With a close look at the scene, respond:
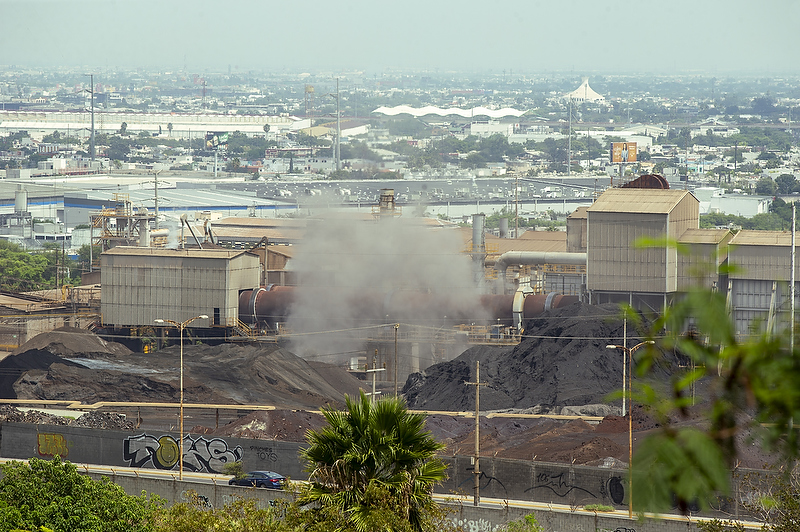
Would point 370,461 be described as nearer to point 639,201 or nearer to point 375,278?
point 639,201

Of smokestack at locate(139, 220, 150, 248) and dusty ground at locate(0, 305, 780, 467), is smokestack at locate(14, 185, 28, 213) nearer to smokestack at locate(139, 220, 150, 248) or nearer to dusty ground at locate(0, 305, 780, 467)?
smokestack at locate(139, 220, 150, 248)

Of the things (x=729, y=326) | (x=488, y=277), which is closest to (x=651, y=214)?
(x=488, y=277)

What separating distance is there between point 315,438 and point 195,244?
63.2 meters

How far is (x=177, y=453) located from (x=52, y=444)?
6023 mm

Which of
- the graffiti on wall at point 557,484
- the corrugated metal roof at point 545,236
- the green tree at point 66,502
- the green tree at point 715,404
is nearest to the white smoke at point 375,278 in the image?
the corrugated metal roof at point 545,236

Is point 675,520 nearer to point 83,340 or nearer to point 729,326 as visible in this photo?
point 729,326

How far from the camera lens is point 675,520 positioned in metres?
29.2

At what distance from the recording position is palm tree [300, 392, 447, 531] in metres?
14.3

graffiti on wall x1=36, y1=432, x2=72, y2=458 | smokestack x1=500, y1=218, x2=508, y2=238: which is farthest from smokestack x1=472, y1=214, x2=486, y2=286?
graffiti on wall x1=36, y1=432, x2=72, y2=458

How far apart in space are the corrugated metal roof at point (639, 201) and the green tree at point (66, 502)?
132 feet

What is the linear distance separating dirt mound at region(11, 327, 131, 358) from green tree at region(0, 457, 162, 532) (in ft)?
116

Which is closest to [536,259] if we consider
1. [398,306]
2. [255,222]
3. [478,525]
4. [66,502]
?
[398,306]

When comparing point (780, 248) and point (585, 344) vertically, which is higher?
point (780, 248)

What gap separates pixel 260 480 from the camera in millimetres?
37094
